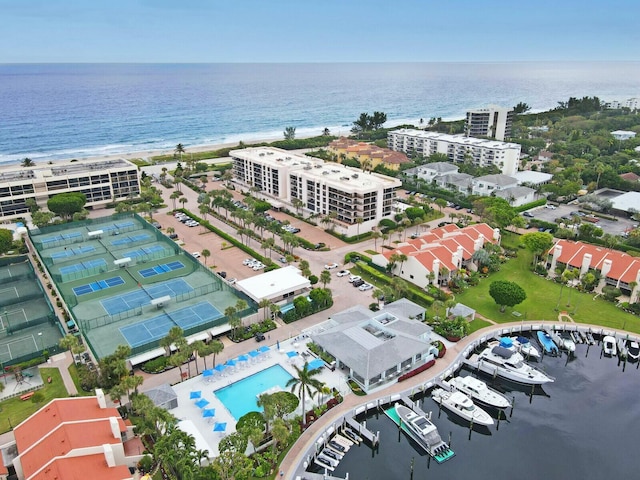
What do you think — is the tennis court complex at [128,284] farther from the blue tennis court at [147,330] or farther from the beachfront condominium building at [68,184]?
the beachfront condominium building at [68,184]

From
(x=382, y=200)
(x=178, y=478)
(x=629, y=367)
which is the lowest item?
(x=629, y=367)

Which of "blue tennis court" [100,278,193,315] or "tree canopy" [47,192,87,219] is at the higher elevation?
"tree canopy" [47,192,87,219]

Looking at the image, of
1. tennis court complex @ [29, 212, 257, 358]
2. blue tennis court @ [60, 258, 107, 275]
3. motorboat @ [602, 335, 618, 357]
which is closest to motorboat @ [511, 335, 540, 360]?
motorboat @ [602, 335, 618, 357]

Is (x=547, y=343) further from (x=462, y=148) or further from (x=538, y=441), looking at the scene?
(x=462, y=148)

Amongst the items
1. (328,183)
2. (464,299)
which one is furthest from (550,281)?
(328,183)

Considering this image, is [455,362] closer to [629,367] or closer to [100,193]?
[629,367]

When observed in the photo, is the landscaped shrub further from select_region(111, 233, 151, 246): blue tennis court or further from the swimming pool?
select_region(111, 233, 151, 246): blue tennis court

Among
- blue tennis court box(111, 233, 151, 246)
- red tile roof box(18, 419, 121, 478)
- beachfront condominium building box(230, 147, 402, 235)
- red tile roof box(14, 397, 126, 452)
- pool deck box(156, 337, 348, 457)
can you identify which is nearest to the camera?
red tile roof box(18, 419, 121, 478)

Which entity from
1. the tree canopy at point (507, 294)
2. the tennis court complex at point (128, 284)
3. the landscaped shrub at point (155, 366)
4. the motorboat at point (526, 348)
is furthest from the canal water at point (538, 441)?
the tennis court complex at point (128, 284)

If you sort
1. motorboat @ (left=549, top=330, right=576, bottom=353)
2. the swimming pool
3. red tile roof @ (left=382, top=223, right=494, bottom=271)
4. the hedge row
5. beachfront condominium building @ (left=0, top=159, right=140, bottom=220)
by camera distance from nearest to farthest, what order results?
the swimming pool, motorboat @ (left=549, top=330, right=576, bottom=353), red tile roof @ (left=382, top=223, right=494, bottom=271), the hedge row, beachfront condominium building @ (left=0, top=159, right=140, bottom=220)
